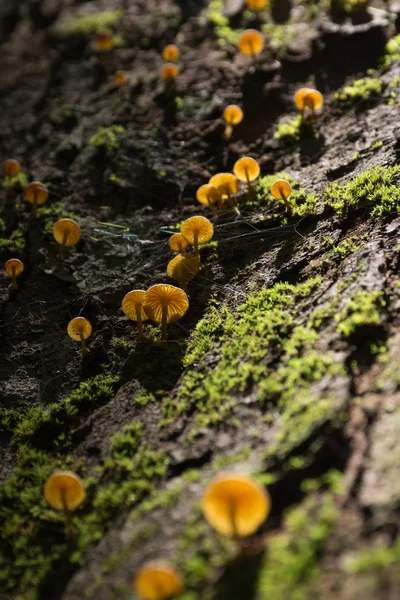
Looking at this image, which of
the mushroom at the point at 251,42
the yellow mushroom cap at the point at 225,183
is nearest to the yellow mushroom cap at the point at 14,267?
the yellow mushroom cap at the point at 225,183

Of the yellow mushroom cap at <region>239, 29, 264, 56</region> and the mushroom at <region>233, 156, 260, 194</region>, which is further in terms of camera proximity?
the yellow mushroom cap at <region>239, 29, 264, 56</region>

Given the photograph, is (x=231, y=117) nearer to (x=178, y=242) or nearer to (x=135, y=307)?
(x=178, y=242)

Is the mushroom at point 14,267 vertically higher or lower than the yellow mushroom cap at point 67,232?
lower

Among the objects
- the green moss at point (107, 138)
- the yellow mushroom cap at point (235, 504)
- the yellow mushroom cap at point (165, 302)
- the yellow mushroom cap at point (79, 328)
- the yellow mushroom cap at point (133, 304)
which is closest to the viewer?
the yellow mushroom cap at point (235, 504)

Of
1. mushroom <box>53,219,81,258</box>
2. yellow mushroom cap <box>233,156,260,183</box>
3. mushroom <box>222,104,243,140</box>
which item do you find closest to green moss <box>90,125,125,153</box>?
mushroom <box>222,104,243,140</box>

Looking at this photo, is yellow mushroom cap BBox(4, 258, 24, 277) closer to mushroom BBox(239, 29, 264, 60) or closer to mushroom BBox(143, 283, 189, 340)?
mushroom BBox(143, 283, 189, 340)

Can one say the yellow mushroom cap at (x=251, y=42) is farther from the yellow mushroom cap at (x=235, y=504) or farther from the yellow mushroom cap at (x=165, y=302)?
the yellow mushroom cap at (x=235, y=504)
